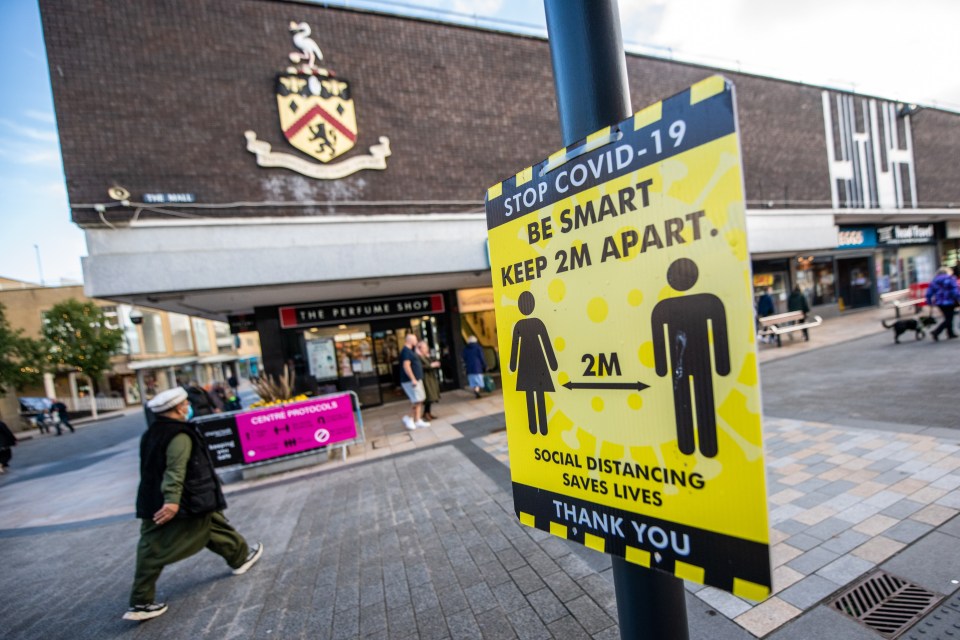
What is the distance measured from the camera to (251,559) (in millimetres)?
3814

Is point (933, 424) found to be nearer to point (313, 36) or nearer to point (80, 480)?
point (313, 36)

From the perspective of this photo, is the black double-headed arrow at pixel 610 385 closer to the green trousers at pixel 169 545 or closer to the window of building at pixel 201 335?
the green trousers at pixel 169 545

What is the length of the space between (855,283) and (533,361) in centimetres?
2582

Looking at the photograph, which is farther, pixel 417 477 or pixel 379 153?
pixel 379 153

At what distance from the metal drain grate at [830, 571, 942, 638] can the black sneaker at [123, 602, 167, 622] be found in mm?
4793

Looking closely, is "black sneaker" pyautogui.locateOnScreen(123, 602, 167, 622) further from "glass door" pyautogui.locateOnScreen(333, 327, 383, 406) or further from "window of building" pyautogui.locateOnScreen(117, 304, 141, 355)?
"window of building" pyautogui.locateOnScreen(117, 304, 141, 355)

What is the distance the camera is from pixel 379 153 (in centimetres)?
999

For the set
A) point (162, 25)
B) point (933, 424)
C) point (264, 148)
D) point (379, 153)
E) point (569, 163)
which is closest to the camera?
point (569, 163)

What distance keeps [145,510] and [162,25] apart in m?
10.2

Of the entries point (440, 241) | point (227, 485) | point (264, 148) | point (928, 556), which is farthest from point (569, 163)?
point (264, 148)

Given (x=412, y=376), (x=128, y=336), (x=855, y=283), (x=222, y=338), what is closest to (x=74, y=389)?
(x=128, y=336)

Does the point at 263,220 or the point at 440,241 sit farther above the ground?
the point at 263,220

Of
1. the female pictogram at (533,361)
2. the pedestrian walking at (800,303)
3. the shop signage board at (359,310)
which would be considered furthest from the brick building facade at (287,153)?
the female pictogram at (533,361)

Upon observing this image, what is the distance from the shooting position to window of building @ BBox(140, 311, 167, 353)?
30484mm
